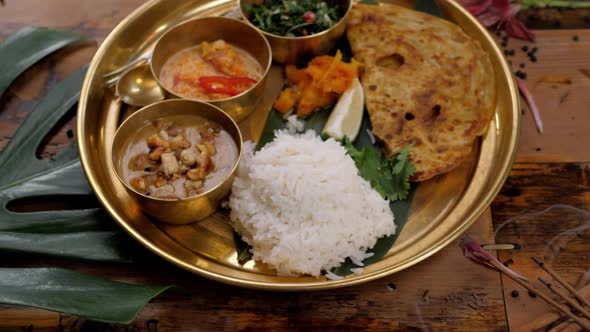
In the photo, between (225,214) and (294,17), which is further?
(294,17)

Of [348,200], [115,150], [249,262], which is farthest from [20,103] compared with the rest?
[348,200]

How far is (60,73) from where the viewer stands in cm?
392

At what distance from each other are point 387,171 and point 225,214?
3.22 ft

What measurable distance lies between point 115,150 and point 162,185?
35 cm

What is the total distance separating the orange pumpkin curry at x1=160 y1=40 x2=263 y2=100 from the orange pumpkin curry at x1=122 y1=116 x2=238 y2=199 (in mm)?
276

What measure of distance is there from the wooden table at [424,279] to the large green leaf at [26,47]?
0.14m

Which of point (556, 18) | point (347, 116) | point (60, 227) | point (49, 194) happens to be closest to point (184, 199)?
point (60, 227)

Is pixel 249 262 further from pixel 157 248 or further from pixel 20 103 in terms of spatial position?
pixel 20 103

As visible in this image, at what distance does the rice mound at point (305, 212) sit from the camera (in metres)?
3.01

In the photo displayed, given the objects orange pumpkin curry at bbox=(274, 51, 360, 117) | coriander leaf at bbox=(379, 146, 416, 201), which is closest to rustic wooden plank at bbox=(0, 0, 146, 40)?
orange pumpkin curry at bbox=(274, 51, 360, 117)

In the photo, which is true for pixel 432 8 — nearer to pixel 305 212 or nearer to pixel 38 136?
pixel 305 212

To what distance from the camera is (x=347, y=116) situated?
11.7 feet

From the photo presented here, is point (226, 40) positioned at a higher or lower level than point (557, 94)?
higher

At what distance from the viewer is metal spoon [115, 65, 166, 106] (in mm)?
3549
